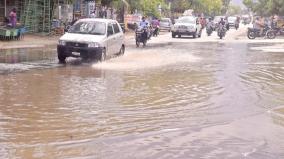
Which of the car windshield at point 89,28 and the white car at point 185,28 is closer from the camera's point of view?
the car windshield at point 89,28

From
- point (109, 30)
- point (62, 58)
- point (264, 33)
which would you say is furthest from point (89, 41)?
point (264, 33)

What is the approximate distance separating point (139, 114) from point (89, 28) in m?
9.74

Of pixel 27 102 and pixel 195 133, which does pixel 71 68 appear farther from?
pixel 195 133

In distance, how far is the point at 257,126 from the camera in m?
8.63

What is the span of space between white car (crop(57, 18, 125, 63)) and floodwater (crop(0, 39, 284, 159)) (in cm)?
161

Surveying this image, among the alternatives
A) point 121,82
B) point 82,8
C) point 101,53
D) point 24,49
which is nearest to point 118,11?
point 82,8

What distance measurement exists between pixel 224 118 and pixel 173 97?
2.21 metres

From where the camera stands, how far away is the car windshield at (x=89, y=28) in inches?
727

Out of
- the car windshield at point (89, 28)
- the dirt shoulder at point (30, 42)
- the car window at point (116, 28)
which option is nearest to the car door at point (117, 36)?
the car window at point (116, 28)

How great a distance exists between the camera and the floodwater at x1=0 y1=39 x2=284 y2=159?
23.1 ft

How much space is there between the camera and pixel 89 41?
17.6 metres

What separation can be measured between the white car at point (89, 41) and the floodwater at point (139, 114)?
5.30 ft

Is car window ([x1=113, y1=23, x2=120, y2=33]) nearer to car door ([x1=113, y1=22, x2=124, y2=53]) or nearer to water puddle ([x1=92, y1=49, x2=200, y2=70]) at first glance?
car door ([x1=113, y1=22, x2=124, y2=53])

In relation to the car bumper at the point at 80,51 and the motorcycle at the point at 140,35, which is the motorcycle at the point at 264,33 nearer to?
the motorcycle at the point at 140,35
